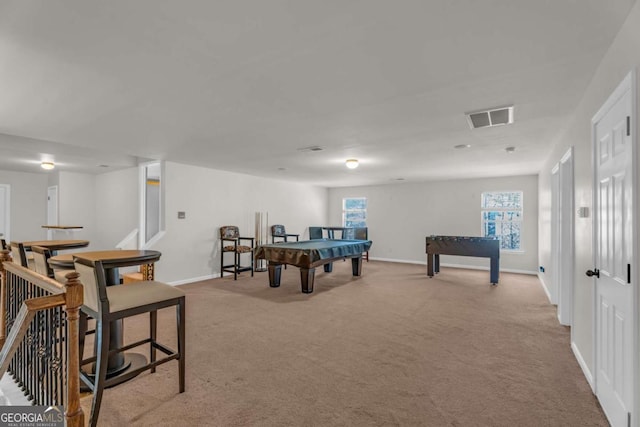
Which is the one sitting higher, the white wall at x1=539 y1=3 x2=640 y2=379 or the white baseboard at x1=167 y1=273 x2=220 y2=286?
the white wall at x1=539 y1=3 x2=640 y2=379

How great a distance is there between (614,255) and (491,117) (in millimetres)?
1713

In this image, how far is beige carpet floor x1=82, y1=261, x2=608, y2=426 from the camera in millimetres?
1954

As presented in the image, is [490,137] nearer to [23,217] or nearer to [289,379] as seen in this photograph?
[289,379]

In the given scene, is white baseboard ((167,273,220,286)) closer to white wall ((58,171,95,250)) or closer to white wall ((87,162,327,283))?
white wall ((87,162,327,283))

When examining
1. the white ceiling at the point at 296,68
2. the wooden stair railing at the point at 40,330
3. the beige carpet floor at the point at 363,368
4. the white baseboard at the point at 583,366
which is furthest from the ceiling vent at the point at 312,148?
the white baseboard at the point at 583,366

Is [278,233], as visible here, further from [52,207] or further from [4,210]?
[4,210]

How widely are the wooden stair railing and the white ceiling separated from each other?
1.35 meters

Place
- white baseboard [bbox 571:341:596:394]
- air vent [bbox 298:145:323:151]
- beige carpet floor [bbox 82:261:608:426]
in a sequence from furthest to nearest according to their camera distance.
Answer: air vent [bbox 298:145:323:151] → white baseboard [bbox 571:341:596:394] → beige carpet floor [bbox 82:261:608:426]

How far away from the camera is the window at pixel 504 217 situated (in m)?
7.05

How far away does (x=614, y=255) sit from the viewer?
5.82 ft

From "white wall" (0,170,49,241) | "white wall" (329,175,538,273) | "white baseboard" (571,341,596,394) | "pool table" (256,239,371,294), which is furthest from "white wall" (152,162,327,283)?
"white baseboard" (571,341,596,394)

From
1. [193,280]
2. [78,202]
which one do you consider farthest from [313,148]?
[78,202]

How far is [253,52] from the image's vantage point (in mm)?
1864

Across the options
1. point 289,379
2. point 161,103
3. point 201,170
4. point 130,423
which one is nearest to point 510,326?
point 289,379
